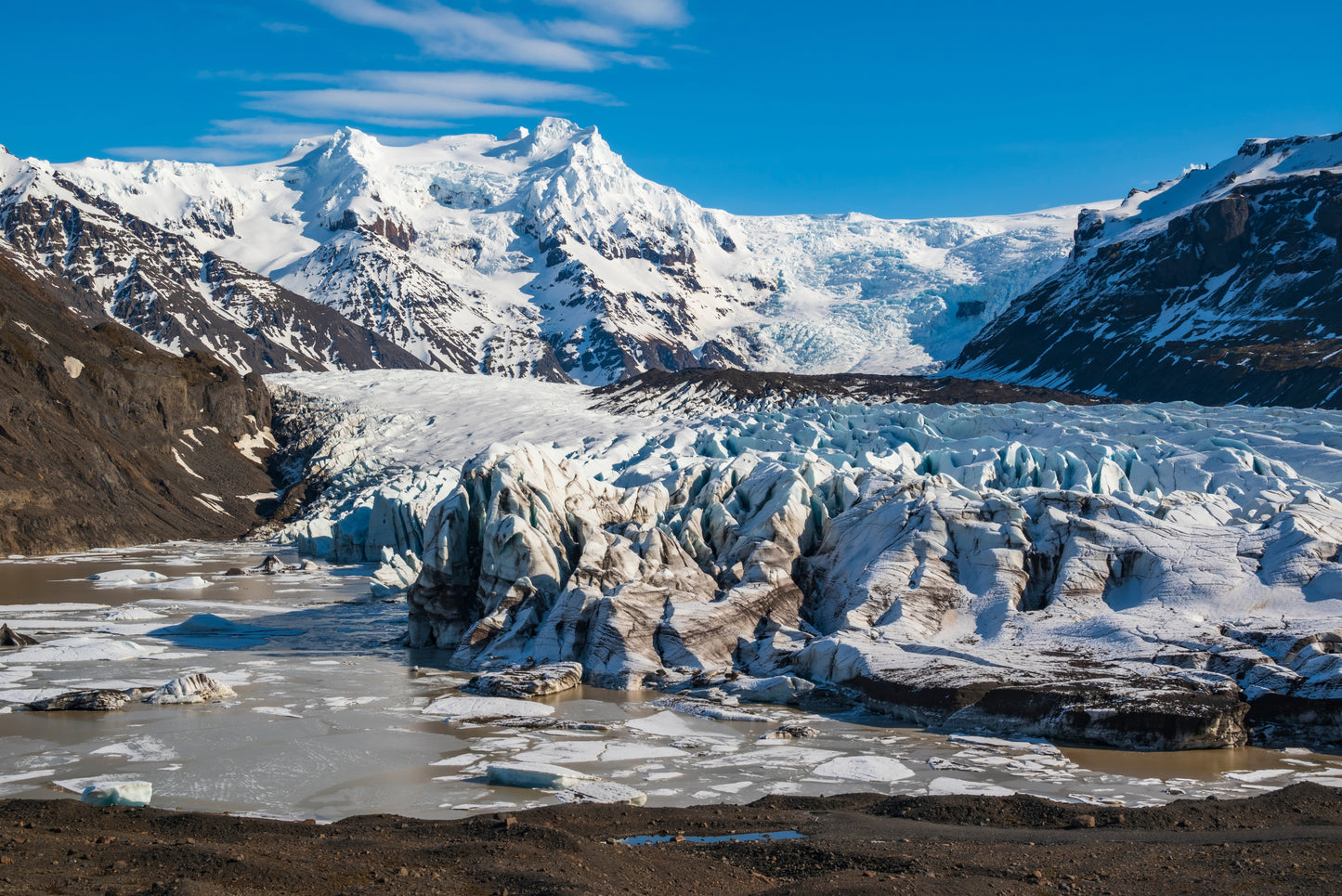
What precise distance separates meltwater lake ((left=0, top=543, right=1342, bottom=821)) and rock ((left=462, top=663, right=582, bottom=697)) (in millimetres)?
383

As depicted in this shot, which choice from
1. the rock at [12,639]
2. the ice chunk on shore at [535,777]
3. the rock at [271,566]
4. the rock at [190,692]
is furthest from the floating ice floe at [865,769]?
the rock at [271,566]

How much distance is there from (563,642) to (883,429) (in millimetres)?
29198

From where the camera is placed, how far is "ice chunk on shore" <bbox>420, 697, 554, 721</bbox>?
1950 centimetres

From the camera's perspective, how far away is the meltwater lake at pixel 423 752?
1473cm

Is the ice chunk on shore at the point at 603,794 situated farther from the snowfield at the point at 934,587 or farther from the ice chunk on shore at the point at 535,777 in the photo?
the snowfield at the point at 934,587

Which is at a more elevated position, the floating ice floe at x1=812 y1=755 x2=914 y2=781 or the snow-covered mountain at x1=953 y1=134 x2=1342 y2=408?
the snow-covered mountain at x1=953 y1=134 x2=1342 y2=408

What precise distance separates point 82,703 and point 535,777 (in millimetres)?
10032

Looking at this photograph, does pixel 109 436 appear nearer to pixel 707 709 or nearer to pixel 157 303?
pixel 707 709

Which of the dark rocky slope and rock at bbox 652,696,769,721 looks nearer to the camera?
rock at bbox 652,696,769,721

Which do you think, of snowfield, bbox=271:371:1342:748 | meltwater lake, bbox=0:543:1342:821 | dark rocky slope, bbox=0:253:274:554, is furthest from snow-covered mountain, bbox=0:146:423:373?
meltwater lake, bbox=0:543:1342:821

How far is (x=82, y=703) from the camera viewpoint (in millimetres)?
19812

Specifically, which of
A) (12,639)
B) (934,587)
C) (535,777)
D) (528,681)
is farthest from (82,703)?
(934,587)

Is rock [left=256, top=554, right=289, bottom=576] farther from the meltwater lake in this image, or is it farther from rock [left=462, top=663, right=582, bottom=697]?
rock [left=462, top=663, right=582, bottom=697]

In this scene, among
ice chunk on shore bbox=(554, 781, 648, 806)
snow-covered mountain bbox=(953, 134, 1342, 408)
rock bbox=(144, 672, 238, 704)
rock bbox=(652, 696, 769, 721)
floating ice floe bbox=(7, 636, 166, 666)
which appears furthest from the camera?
snow-covered mountain bbox=(953, 134, 1342, 408)
